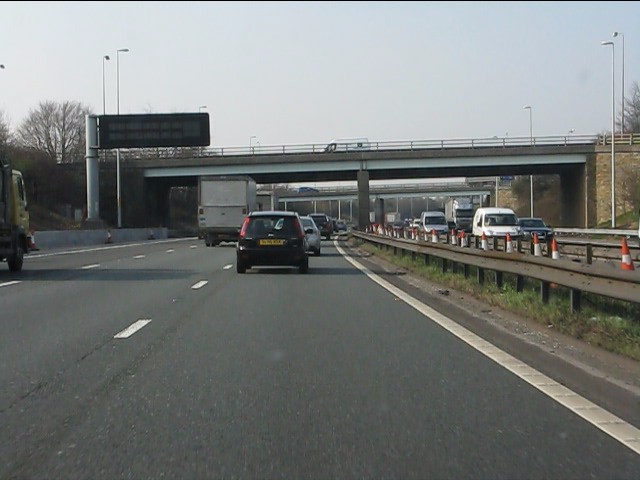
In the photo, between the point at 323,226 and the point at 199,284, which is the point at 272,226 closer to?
the point at 199,284

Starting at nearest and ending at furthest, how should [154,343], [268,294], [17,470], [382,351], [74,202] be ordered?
[17,470]
[382,351]
[154,343]
[268,294]
[74,202]

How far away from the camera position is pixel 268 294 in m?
16.7

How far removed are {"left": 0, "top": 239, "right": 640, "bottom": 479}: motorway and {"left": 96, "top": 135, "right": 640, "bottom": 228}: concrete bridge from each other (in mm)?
52806

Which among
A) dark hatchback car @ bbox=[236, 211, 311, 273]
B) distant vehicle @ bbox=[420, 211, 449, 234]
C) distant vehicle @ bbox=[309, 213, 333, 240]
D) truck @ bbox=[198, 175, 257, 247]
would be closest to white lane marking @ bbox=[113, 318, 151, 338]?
dark hatchback car @ bbox=[236, 211, 311, 273]

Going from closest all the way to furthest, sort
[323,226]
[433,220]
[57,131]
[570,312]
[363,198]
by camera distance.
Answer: [570,312] → [433,220] → [323,226] → [363,198] → [57,131]

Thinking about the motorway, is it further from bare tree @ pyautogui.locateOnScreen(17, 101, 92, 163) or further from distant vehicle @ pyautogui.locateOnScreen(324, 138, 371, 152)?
bare tree @ pyautogui.locateOnScreen(17, 101, 92, 163)

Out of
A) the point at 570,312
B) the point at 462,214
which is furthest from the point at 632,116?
the point at 570,312

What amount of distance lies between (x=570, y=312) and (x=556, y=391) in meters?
4.09

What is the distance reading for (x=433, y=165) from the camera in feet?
217

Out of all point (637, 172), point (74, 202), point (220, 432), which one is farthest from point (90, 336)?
point (74, 202)

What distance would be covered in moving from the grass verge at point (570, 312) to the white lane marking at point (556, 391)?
102cm

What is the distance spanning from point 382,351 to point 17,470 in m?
5.03

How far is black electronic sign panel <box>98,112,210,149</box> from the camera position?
2183 inches

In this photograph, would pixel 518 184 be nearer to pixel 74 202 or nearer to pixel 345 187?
pixel 345 187
